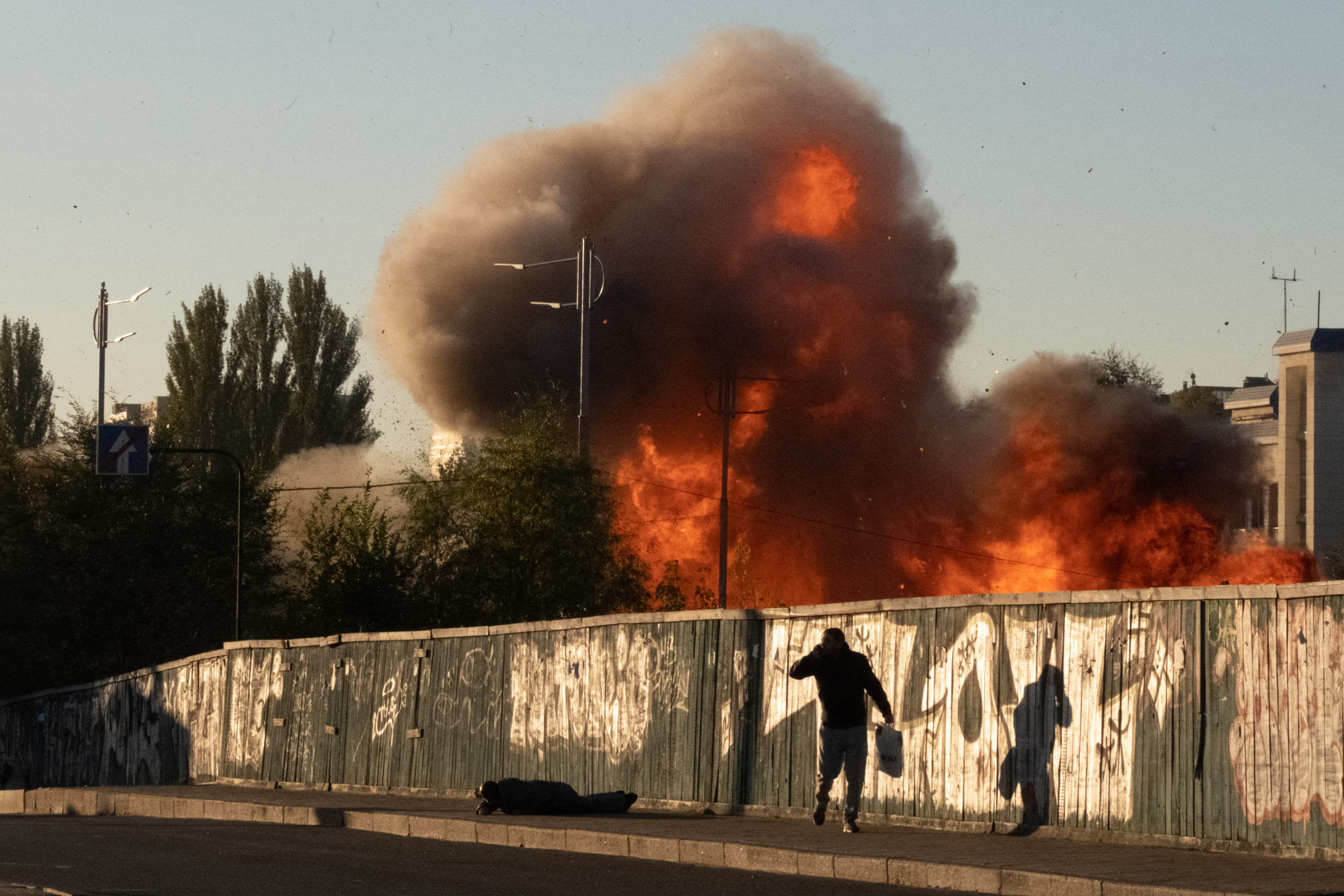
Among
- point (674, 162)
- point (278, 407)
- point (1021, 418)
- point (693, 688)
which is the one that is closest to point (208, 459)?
point (278, 407)

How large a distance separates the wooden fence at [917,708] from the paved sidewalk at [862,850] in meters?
0.37

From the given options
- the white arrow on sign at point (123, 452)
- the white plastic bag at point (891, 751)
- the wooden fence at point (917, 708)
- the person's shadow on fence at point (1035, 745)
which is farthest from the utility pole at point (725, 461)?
the person's shadow on fence at point (1035, 745)

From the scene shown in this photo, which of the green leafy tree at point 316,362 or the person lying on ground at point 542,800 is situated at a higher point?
the green leafy tree at point 316,362

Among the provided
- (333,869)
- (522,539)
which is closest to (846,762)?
(333,869)

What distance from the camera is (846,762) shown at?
1362 cm

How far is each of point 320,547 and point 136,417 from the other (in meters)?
51.6

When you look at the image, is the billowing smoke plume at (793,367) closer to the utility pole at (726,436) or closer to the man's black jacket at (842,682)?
the utility pole at (726,436)

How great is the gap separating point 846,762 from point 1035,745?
4.68 feet

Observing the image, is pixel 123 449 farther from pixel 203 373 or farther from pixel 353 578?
pixel 203 373

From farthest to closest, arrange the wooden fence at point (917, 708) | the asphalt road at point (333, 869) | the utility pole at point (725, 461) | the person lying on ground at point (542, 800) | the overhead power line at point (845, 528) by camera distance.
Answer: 1. the overhead power line at point (845, 528)
2. the utility pole at point (725, 461)
3. the person lying on ground at point (542, 800)
4. the wooden fence at point (917, 708)
5. the asphalt road at point (333, 869)

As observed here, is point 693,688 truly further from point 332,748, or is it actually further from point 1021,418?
point 1021,418

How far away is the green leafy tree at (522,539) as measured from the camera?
42844 millimetres

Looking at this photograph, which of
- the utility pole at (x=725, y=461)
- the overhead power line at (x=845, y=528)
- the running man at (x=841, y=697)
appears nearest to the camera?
the running man at (x=841, y=697)

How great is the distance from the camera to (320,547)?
139ft
